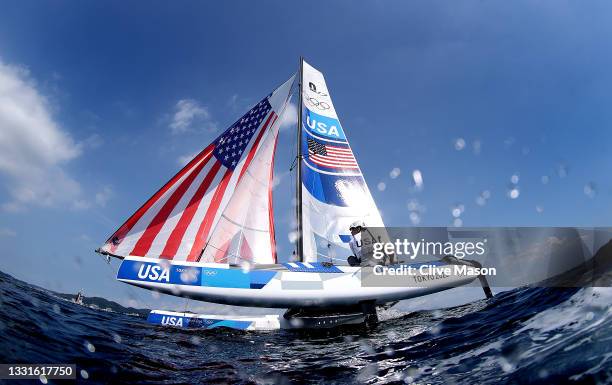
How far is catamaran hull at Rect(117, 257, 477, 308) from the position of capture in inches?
384

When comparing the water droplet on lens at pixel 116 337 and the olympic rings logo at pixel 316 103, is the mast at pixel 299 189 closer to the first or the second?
the olympic rings logo at pixel 316 103

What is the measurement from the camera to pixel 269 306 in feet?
33.1

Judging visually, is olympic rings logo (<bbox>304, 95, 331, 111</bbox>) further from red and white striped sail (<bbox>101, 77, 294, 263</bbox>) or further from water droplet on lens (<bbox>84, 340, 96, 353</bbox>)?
water droplet on lens (<bbox>84, 340, 96, 353</bbox>)

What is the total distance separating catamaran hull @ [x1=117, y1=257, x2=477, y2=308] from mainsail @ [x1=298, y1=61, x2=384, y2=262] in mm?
3416

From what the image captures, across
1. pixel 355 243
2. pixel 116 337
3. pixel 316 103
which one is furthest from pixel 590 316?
pixel 316 103

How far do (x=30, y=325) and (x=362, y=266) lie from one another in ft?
28.5

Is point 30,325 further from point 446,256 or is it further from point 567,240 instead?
point 567,240

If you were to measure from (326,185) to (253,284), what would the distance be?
21.4 feet

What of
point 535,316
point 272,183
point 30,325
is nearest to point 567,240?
point 535,316

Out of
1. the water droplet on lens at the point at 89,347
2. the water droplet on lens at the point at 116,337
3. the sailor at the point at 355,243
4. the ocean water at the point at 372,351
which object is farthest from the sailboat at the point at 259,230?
the water droplet on lens at the point at 89,347

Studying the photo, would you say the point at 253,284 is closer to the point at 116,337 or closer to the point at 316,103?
the point at 116,337

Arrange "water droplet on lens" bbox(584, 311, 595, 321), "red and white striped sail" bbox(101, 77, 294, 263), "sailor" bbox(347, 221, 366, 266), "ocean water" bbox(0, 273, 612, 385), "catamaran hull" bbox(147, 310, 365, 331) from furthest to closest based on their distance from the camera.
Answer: "sailor" bbox(347, 221, 366, 266) → "red and white striped sail" bbox(101, 77, 294, 263) → "catamaran hull" bbox(147, 310, 365, 331) → "water droplet on lens" bbox(584, 311, 595, 321) → "ocean water" bbox(0, 273, 612, 385)

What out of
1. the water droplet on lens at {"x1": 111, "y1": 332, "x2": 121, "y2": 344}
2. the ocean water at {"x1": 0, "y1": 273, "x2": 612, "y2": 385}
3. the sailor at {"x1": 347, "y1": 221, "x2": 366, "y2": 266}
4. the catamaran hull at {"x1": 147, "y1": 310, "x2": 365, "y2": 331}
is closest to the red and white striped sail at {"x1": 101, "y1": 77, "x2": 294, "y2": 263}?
the catamaran hull at {"x1": 147, "y1": 310, "x2": 365, "y2": 331}

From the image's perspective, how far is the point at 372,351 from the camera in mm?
6242
